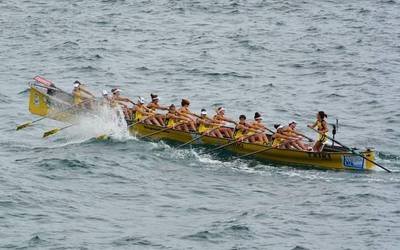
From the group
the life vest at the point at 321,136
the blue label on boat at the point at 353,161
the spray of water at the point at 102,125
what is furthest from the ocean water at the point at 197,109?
the life vest at the point at 321,136

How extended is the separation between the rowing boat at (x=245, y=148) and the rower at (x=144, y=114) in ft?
1.01

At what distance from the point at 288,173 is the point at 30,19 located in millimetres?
32624

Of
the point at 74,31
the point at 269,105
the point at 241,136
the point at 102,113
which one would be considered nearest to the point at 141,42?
the point at 74,31

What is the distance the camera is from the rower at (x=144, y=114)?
36.9m

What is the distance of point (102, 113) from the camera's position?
125 ft

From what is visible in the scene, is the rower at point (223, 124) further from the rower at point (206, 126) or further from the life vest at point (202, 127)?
the life vest at point (202, 127)

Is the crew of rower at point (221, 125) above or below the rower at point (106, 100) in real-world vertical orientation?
below

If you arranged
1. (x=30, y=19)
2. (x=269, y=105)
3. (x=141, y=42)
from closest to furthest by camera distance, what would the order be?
(x=269, y=105), (x=141, y=42), (x=30, y=19)

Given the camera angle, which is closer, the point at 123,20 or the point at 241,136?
the point at 241,136

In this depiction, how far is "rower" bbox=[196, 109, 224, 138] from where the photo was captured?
35.7m

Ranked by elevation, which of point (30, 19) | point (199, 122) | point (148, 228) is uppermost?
point (30, 19)

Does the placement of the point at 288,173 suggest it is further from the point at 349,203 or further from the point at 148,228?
the point at 148,228

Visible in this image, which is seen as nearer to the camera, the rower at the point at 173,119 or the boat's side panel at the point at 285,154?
the boat's side panel at the point at 285,154

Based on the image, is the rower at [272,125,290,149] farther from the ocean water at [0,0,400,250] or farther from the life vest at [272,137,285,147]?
the ocean water at [0,0,400,250]
